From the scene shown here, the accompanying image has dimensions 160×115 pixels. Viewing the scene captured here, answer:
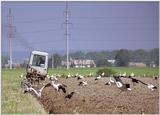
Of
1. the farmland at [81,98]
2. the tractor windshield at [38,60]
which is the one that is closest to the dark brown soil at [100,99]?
the farmland at [81,98]

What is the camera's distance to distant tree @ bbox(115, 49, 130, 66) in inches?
327

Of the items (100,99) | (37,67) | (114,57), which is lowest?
(100,99)

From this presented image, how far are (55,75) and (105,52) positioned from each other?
603 mm

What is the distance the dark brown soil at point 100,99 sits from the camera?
820 cm

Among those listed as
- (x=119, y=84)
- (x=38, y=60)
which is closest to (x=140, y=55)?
(x=119, y=84)

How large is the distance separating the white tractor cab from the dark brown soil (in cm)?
19

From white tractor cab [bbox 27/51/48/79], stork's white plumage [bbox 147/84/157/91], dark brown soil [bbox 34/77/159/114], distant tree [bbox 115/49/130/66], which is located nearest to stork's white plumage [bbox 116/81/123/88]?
dark brown soil [bbox 34/77/159/114]

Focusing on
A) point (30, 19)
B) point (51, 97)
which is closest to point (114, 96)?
point (51, 97)

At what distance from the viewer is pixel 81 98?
8250 mm

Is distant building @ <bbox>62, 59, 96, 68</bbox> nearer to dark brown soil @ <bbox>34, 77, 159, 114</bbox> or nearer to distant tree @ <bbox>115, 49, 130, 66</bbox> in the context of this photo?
dark brown soil @ <bbox>34, 77, 159, 114</bbox>

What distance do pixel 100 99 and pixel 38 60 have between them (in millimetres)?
796

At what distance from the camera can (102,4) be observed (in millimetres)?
8195

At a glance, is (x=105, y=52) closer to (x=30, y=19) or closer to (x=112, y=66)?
(x=112, y=66)

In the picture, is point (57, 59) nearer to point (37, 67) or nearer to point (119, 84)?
point (37, 67)
